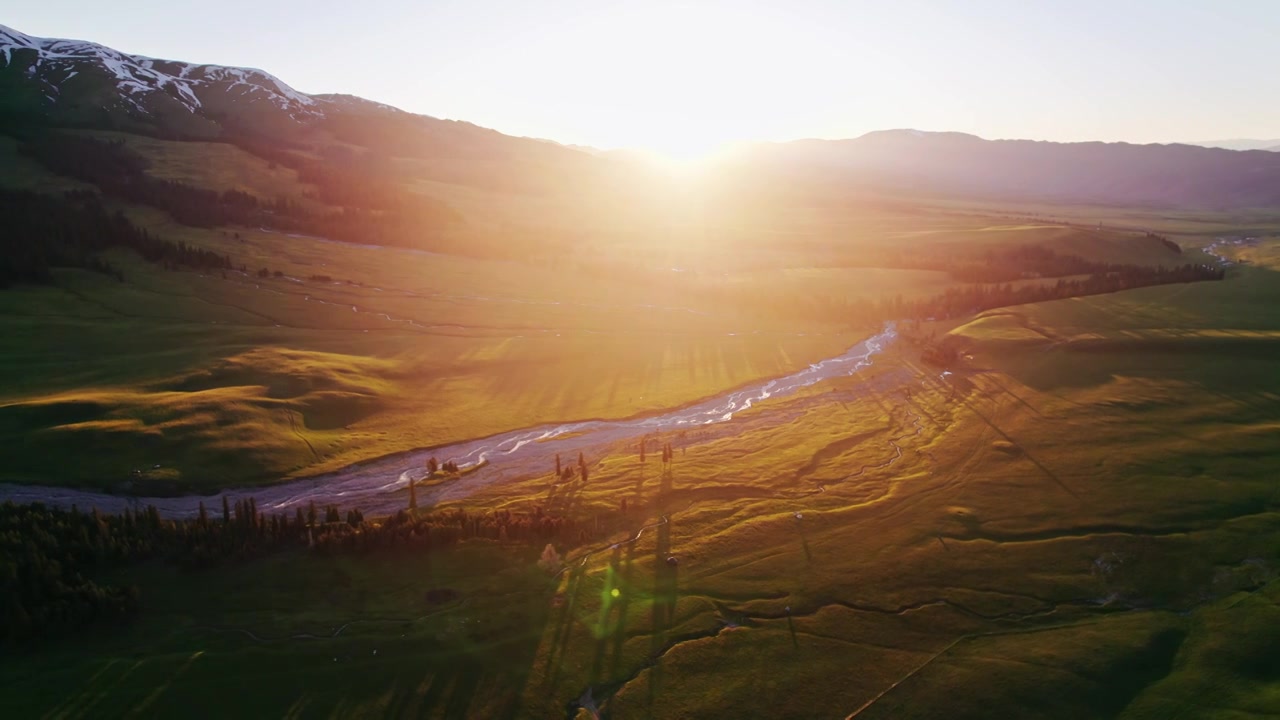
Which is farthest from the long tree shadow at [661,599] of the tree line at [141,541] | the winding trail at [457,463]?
the winding trail at [457,463]

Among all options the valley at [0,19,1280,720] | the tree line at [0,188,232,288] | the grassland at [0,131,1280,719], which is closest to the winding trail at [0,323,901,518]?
the valley at [0,19,1280,720]

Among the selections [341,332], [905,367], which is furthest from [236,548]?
[905,367]

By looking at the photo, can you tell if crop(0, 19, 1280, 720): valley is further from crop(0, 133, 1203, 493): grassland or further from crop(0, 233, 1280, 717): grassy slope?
crop(0, 133, 1203, 493): grassland

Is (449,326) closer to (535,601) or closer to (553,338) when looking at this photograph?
(553,338)

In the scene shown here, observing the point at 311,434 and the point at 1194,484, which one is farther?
the point at 311,434

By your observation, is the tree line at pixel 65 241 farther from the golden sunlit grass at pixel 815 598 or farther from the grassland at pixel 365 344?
the golden sunlit grass at pixel 815 598

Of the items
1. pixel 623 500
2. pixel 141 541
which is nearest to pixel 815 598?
pixel 623 500

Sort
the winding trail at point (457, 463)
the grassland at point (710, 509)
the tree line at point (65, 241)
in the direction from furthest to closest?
the tree line at point (65, 241), the winding trail at point (457, 463), the grassland at point (710, 509)
